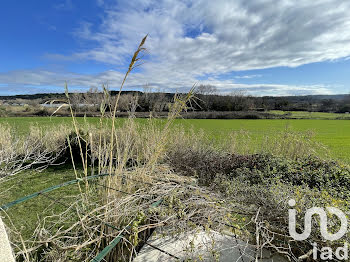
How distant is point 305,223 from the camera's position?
1560mm

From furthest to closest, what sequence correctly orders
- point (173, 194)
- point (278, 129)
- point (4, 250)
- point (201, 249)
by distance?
point (278, 129), point (173, 194), point (201, 249), point (4, 250)

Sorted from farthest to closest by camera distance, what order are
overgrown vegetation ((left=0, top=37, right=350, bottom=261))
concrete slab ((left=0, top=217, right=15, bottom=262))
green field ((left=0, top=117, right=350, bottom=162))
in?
green field ((left=0, top=117, right=350, bottom=162)), overgrown vegetation ((left=0, top=37, right=350, bottom=261)), concrete slab ((left=0, top=217, right=15, bottom=262))

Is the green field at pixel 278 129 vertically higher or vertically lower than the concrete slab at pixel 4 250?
lower

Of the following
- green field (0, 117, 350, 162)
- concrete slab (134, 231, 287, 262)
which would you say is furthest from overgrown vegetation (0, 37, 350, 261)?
green field (0, 117, 350, 162)

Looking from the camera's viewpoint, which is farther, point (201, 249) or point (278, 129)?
point (278, 129)

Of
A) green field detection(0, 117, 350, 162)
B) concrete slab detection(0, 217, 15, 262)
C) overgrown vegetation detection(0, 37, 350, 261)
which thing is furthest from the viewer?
green field detection(0, 117, 350, 162)

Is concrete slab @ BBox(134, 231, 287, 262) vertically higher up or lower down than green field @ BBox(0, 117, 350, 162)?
higher up

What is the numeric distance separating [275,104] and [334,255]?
3471cm

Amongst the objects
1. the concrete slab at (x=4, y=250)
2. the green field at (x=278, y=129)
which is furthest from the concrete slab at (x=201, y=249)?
the green field at (x=278, y=129)

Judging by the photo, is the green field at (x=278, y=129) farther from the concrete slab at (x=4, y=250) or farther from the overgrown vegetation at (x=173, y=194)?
the concrete slab at (x=4, y=250)

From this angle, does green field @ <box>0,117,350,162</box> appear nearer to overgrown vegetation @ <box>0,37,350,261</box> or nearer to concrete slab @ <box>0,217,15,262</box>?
overgrown vegetation @ <box>0,37,350,261</box>

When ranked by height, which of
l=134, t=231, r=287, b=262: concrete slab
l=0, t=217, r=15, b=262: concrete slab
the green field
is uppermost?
l=0, t=217, r=15, b=262: concrete slab

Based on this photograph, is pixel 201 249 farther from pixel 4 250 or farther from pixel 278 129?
pixel 278 129

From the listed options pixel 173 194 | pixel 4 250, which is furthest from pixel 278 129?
pixel 4 250
